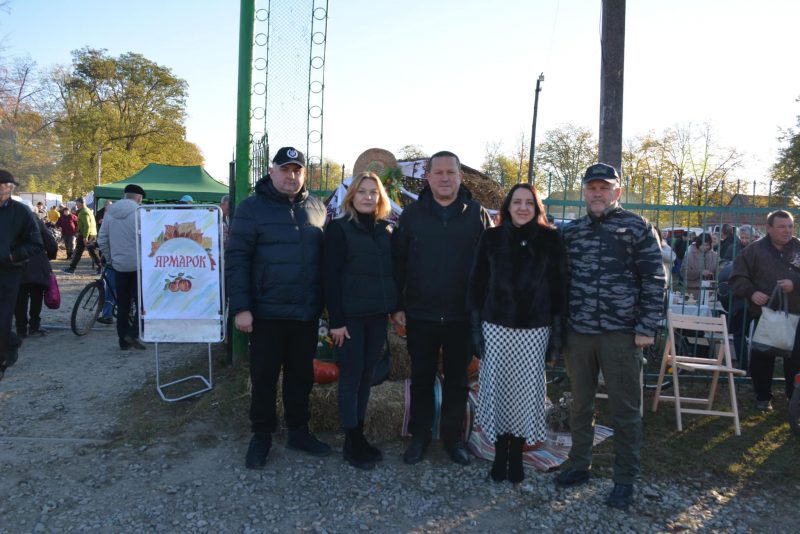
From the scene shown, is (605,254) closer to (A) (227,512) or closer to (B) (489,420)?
(B) (489,420)

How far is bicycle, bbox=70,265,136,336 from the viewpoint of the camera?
24.6 feet

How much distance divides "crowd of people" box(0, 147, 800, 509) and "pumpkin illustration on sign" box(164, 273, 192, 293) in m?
1.73

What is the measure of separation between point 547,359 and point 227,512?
6.86ft

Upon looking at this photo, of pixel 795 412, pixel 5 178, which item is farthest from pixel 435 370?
pixel 5 178

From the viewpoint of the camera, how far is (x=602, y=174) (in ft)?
10.9

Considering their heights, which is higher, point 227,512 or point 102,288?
point 102,288

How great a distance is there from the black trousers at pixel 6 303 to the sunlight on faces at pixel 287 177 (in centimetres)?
329

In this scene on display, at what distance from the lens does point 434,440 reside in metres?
4.28

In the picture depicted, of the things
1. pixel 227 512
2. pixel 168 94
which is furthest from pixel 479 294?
pixel 168 94

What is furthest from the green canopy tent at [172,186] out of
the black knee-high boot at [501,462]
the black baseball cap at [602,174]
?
the black baseball cap at [602,174]

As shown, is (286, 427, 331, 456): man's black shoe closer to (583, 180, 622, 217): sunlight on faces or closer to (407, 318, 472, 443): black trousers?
(407, 318, 472, 443): black trousers

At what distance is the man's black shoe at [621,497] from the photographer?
3336 mm

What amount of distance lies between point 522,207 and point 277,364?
1.90 meters

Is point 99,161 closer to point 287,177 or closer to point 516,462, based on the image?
point 287,177
